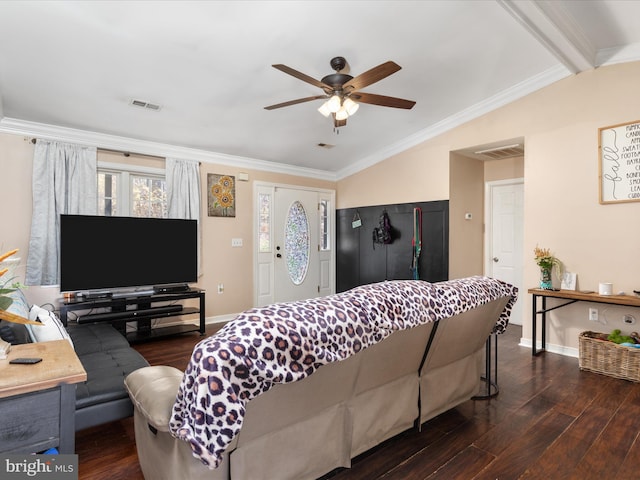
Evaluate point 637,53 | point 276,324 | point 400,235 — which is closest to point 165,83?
point 276,324

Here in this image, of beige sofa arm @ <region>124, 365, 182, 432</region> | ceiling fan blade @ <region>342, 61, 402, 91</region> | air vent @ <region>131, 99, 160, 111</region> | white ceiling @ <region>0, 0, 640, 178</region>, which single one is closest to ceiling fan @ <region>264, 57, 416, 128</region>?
ceiling fan blade @ <region>342, 61, 402, 91</region>

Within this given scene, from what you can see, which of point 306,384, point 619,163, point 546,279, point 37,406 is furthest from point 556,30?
point 37,406

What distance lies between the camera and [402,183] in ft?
18.5

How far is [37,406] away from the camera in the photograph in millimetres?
1425

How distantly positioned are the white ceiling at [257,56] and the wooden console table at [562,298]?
232 centimetres

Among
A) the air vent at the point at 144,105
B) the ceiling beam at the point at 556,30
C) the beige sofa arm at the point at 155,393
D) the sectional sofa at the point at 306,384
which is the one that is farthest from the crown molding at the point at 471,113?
the beige sofa arm at the point at 155,393

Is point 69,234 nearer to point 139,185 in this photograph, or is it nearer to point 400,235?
point 139,185

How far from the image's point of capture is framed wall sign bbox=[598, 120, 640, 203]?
3.53 metres

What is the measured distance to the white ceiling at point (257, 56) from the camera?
2701mm

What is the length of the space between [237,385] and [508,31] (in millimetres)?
3713

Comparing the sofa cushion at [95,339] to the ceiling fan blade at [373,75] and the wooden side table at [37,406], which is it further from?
the ceiling fan blade at [373,75]

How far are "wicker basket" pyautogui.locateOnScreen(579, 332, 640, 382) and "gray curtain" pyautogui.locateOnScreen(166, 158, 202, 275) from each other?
15.3 feet

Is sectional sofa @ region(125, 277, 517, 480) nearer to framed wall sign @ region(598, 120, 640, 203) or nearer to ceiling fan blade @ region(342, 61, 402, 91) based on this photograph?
ceiling fan blade @ region(342, 61, 402, 91)

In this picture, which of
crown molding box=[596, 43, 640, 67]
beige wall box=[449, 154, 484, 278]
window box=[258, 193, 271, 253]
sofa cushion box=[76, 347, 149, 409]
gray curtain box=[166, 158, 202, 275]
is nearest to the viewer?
sofa cushion box=[76, 347, 149, 409]
